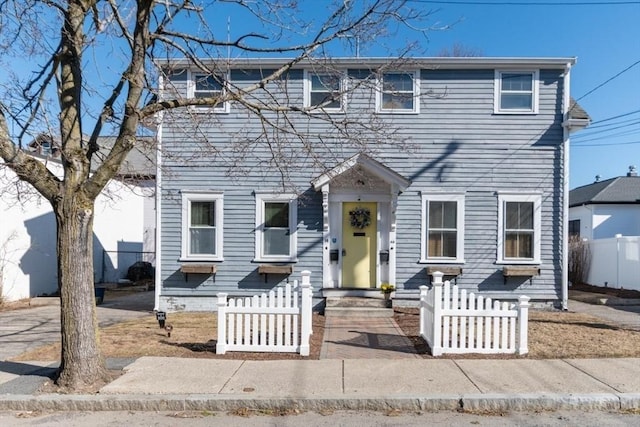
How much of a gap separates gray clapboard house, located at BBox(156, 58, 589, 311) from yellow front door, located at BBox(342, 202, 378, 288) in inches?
1.0

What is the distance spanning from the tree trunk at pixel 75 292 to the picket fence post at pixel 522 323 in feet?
19.4

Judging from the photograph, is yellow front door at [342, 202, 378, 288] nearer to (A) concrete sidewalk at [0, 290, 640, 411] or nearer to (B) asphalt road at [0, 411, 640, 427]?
(A) concrete sidewalk at [0, 290, 640, 411]

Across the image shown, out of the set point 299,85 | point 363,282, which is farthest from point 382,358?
point 299,85

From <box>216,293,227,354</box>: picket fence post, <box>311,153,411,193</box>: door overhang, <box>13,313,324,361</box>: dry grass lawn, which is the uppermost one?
<box>311,153,411,193</box>: door overhang

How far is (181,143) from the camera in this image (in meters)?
12.3

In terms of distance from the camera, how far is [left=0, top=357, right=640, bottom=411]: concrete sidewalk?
5.48m

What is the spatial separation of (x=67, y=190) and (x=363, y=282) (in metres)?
7.67

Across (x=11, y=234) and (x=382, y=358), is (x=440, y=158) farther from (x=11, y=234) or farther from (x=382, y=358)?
(x=11, y=234)

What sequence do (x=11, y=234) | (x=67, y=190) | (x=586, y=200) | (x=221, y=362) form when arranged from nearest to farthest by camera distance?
1. (x=67, y=190)
2. (x=221, y=362)
3. (x=11, y=234)
4. (x=586, y=200)

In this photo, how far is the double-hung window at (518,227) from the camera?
1209 cm

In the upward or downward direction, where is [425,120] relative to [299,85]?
downward

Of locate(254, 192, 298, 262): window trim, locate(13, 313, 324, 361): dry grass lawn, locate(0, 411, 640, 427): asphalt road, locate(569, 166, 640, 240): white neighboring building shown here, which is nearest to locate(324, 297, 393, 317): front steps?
locate(13, 313, 324, 361): dry grass lawn

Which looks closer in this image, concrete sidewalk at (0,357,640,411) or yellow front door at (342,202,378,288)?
concrete sidewalk at (0,357,640,411)

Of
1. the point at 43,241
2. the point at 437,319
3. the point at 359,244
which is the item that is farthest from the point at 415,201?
the point at 43,241
